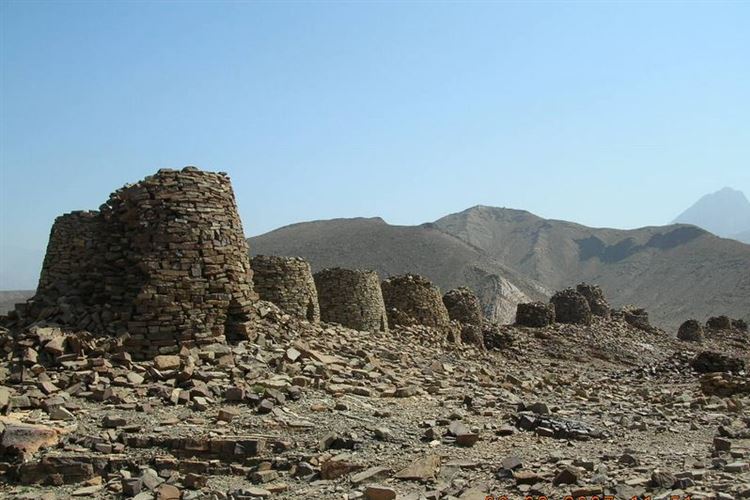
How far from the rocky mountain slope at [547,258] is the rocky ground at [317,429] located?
40.9 meters

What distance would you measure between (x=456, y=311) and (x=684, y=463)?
14654 mm

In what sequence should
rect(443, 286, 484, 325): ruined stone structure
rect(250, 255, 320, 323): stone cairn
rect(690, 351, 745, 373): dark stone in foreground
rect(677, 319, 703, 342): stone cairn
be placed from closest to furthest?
rect(250, 255, 320, 323): stone cairn < rect(690, 351, 745, 373): dark stone in foreground < rect(443, 286, 484, 325): ruined stone structure < rect(677, 319, 703, 342): stone cairn

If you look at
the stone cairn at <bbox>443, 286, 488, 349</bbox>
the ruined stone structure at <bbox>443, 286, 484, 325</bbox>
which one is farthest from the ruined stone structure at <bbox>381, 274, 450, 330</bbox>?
the ruined stone structure at <bbox>443, 286, 484, 325</bbox>

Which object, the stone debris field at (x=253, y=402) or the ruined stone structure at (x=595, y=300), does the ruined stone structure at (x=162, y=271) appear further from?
the ruined stone structure at (x=595, y=300)

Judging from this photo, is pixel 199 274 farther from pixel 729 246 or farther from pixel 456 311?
pixel 729 246

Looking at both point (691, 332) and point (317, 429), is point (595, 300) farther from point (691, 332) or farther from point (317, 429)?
point (317, 429)

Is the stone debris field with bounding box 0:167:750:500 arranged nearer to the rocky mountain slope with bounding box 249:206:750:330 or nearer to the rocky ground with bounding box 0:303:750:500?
the rocky ground with bounding box 0:303:750:500

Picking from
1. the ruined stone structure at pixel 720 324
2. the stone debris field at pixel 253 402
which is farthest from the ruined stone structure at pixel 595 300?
the stone debris field at pixel 253 402

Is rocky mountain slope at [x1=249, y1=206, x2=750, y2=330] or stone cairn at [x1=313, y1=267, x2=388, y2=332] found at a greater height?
rocky mountain slope at [x1=249, y1=206, x2=750, y2=330]

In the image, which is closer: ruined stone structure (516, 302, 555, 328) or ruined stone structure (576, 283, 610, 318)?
ruined stone structure (516, 302, 555, 328)

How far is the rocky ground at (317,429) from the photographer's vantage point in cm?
633

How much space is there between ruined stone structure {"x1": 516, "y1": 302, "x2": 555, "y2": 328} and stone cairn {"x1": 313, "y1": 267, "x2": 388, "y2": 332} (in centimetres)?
1073

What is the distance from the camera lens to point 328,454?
6.92 meters

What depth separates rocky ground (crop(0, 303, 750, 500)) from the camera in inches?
249
